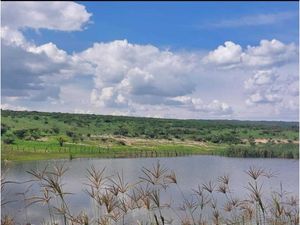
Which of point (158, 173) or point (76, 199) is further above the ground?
point (158, 173)

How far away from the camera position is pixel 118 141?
317 feet

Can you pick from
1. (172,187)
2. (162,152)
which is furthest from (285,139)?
(172,187)

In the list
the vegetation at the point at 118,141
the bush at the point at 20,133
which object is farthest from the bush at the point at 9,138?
the bush at the point at 20,133

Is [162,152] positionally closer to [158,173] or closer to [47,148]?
[47,148]

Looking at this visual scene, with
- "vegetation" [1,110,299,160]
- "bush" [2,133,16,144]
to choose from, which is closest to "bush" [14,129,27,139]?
"vegetation" [1,110,299,160]

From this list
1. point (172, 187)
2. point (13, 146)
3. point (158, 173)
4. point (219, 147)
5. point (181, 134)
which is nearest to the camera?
point (158, 173)

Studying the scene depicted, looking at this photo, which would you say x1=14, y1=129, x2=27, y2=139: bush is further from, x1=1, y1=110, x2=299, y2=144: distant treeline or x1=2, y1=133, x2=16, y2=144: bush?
x1=2, y1=133, x2=16, y2=144: bush

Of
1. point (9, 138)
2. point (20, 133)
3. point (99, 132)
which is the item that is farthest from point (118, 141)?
point (9, 138)

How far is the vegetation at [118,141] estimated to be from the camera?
77.3m

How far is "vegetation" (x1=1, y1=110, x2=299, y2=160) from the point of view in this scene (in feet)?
254

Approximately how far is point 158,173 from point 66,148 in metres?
71.4

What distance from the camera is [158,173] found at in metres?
9.21

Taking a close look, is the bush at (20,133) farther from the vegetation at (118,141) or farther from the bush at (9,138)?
the bush at (9,138)

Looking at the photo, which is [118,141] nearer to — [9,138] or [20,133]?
[20,133]
